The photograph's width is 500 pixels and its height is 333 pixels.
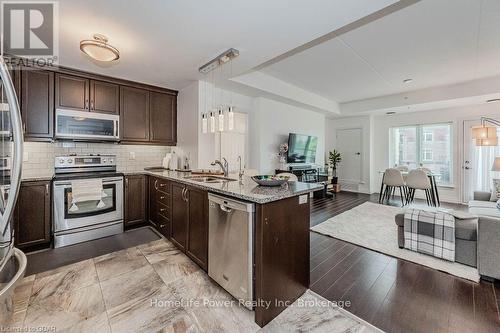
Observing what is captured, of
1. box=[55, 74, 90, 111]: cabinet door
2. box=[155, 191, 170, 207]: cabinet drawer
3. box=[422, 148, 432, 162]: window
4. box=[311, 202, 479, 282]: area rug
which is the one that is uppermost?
box=[55, 74, 90, 111]: cabinet door

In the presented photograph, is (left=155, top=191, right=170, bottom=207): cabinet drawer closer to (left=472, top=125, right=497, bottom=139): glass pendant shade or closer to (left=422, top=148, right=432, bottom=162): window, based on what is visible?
(left=472, top=125, right=497, bottom=139): glass pendant shade

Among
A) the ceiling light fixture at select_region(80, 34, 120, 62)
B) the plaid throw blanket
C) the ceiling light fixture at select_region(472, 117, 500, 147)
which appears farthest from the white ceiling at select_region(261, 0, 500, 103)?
the ceiling light fixture at select_region(80, 34, 120, 62)

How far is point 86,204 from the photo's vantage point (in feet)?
10.1

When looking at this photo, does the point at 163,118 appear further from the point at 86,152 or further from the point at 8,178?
the point at 8,178

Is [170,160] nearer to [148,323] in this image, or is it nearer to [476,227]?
[148,323]

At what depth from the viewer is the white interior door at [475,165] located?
201 inches

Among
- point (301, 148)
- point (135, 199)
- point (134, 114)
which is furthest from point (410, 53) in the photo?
point (135, 199)

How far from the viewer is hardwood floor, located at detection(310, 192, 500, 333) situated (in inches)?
64.5

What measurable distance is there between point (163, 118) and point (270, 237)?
11.1ft

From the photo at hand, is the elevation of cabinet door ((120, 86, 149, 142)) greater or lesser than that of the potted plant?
greater

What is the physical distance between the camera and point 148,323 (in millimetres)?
1643

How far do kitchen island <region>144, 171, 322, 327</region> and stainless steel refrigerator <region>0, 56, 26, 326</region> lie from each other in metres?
1.24

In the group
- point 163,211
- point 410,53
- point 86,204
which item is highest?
point 410,53

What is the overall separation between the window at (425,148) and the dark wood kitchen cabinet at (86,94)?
24.3ft
